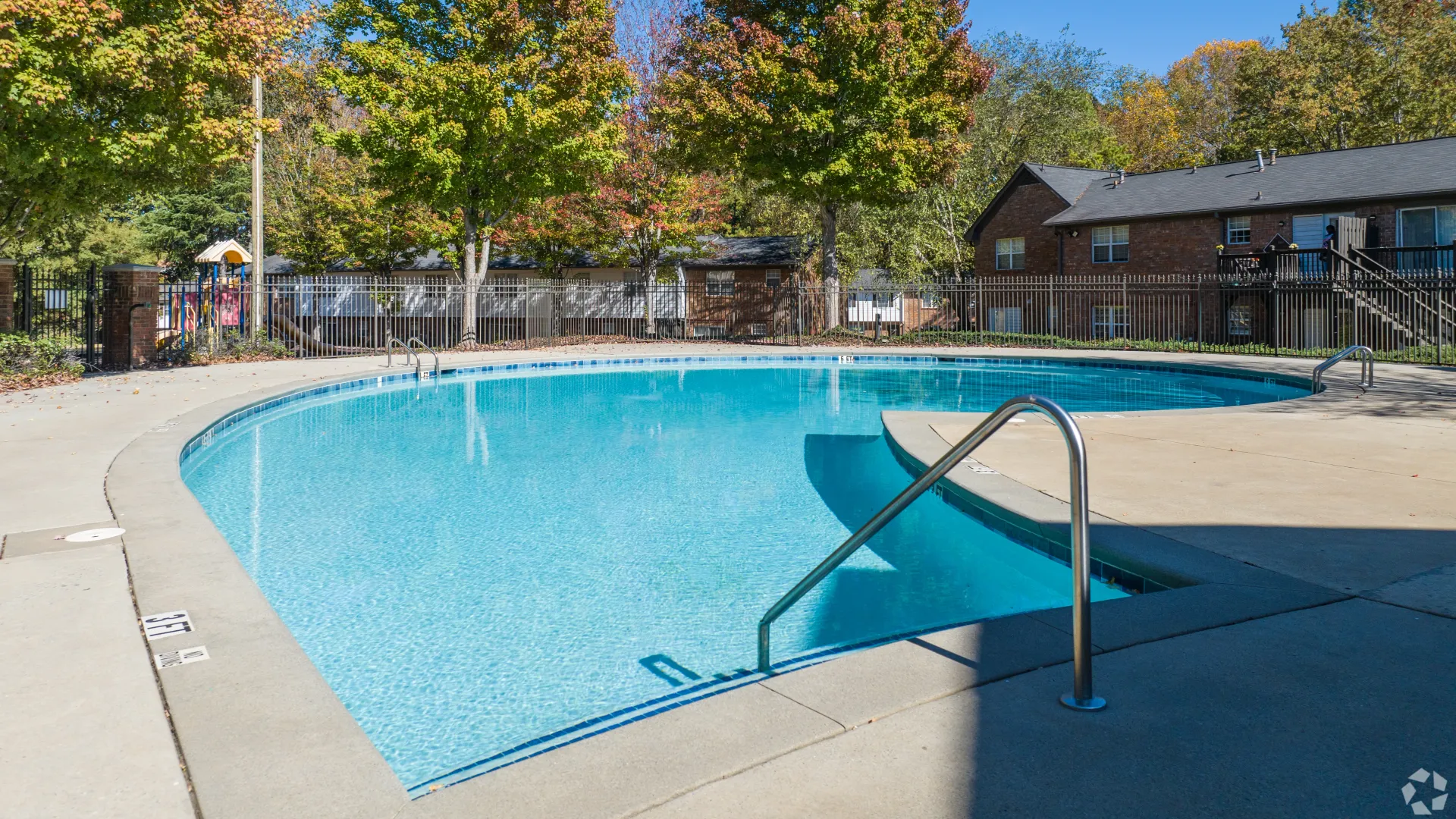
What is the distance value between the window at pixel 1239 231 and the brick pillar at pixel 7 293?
2909 cm

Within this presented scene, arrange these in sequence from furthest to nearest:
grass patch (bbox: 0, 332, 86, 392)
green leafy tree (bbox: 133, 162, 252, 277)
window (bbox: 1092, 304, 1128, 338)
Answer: green leafy tree (bbox: 133, 162, 252, 277), window (bbox: 1092, 304, 1128, 338), grass patch (bbox: 0, 332, 86, 392)

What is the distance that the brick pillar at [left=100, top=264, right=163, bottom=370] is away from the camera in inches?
654

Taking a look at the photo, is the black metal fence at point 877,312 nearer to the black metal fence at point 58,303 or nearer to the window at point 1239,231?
the black metal fence at point 58,303

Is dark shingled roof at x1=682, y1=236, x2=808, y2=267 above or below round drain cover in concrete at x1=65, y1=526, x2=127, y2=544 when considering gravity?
above

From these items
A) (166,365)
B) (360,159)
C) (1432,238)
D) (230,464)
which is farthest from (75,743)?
(360,159)

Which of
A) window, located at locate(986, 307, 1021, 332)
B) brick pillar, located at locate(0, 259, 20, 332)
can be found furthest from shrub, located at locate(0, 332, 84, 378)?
window, located at locate(986, 307, 1021, 332)

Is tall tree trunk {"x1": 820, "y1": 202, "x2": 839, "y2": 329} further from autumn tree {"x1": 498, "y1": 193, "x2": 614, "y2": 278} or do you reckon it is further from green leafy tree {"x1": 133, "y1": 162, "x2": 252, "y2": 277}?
green leafy tree {"x1": 133, "y1": 162, "x2": 252, "y2": 277}

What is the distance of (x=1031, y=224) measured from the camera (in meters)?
32.1

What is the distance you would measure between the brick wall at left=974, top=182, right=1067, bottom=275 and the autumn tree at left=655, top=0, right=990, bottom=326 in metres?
5.25

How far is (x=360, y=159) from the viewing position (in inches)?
1268

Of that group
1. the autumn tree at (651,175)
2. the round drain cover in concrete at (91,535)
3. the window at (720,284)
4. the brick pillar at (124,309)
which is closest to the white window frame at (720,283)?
the window at (720,284)

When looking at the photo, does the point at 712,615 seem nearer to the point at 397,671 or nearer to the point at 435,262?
the point at 397,671

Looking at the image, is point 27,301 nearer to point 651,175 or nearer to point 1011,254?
point 651,175

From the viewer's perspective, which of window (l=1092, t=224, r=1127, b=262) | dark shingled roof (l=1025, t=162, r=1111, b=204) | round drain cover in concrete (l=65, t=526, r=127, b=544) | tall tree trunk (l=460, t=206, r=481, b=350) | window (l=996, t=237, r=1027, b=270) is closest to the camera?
round drain cover in concrete (l=65, t=526, r=127, b=544)
